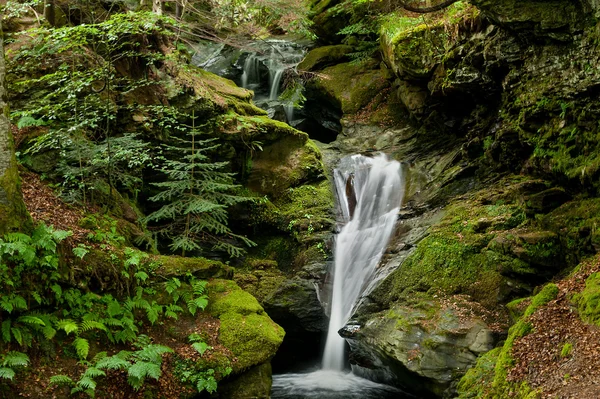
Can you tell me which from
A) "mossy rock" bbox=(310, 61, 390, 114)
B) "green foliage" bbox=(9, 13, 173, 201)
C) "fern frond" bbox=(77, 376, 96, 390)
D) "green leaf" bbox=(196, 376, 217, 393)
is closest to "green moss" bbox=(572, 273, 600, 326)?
"green leaf" bbox=(196, 376, 217, 393)

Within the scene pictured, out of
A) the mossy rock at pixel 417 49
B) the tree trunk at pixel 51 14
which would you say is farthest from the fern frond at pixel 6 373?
the mossy rock at pixel 417 49

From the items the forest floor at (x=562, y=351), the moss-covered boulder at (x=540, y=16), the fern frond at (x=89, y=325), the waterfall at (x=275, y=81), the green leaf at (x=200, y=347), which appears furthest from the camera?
the waterfall at (x=275, y=81)

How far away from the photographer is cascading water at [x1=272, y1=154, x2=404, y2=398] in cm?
935

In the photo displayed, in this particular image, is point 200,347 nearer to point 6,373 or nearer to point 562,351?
point 6,373

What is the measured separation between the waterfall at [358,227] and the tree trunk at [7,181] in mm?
6735

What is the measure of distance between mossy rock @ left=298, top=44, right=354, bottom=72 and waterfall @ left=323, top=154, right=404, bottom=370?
6240mm

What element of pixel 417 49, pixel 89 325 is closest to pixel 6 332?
pixel 89 325

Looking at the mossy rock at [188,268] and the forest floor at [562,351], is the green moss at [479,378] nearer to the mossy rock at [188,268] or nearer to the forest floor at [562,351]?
the forest floor at [562,351]

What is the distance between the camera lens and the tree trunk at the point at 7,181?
6.15 m

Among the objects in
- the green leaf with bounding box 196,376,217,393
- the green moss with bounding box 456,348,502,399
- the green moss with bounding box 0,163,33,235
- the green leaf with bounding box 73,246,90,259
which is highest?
the green moss with bounding box 0,163,33,235

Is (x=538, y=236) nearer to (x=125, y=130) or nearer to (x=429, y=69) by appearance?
(x=429, y=69)

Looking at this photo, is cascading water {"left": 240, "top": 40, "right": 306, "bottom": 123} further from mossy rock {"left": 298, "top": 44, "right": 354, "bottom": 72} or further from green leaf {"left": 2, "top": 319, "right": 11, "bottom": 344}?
green leaf {"left": 2, "top": 319, "right": 11, "bottom": 344}

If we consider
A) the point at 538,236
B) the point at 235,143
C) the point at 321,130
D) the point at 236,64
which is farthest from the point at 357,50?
the point at 538,236

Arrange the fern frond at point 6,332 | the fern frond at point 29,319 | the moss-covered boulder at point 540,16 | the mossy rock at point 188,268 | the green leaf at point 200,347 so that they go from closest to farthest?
the fern frond at point 6,332 → the fern frond at point 29,319 → the green leaf at point 200,347 → the mossy rock at point 188,268 → the moss-covered boulder at point 540,16
